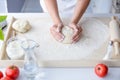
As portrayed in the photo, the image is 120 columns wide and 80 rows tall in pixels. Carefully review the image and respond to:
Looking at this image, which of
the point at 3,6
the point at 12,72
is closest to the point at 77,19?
the point at 12,72

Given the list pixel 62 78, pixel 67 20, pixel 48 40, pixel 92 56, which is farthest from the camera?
pixel 67 20

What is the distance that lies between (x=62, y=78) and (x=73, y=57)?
0.50 ft

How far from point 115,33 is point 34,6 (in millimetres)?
2116

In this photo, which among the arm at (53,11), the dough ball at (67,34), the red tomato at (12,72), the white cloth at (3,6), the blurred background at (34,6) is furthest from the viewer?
the white cloth at (3,6)

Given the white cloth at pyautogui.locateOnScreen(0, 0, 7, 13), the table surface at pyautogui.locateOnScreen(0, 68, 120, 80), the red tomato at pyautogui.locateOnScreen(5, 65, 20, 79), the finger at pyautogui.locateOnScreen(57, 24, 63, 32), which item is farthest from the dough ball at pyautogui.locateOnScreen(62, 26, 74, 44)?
the white cloth at pyautogui.locateOnScreen(0, 0, 7, 13)

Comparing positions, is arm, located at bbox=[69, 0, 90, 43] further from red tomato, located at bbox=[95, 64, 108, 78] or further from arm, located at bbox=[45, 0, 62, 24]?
red tomato, located at bbox=[95, 64, 108, 78]

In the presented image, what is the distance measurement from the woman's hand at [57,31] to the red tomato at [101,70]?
29 centimetres

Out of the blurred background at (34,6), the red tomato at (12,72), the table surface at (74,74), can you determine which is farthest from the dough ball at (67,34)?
the blurred background at (34,6)

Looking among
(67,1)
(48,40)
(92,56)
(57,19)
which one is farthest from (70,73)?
(67,1)

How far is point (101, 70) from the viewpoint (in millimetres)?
1064

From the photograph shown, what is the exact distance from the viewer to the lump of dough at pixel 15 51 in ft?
3.77

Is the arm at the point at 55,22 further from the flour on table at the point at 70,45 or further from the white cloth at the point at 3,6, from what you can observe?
the white cloth at the point at 3,6

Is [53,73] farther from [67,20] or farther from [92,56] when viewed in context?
[67,20]

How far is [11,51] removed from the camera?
1164 millimetres
